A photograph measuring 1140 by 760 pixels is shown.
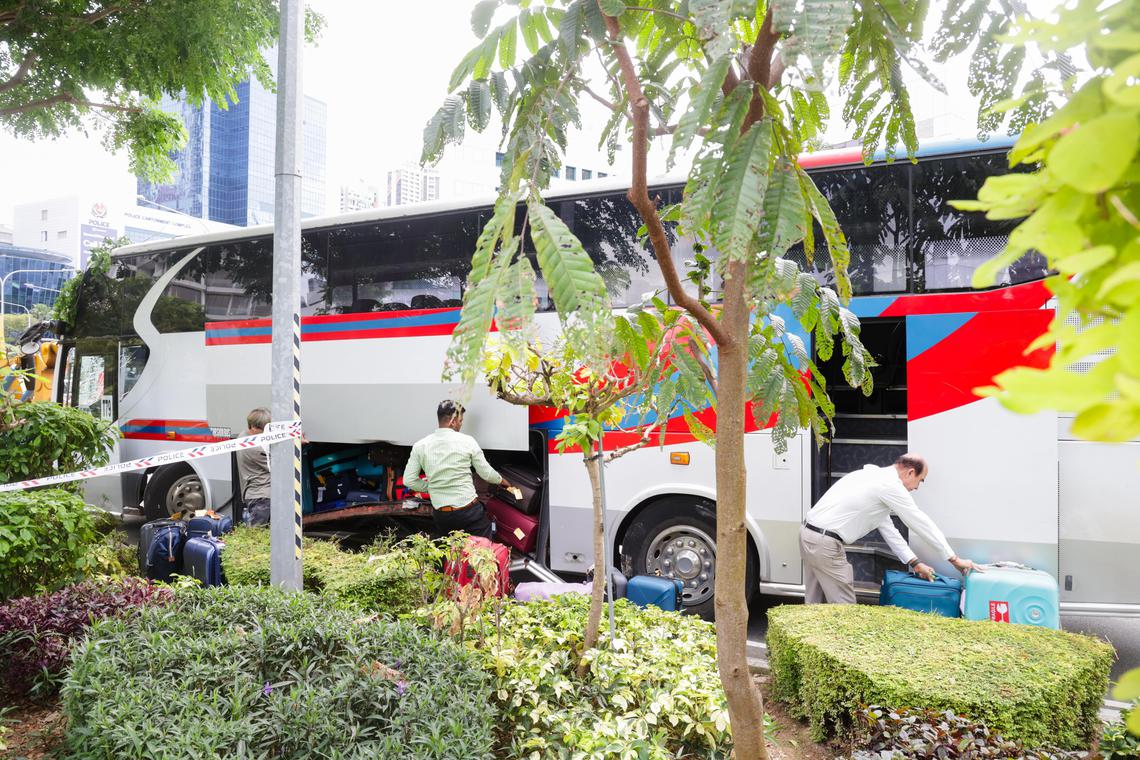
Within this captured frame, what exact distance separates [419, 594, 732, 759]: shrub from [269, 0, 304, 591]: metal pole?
176 cm

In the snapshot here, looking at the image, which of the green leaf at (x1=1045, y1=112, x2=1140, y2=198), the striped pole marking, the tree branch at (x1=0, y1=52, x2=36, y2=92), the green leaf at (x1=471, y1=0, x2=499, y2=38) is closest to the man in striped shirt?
the striped pole marking

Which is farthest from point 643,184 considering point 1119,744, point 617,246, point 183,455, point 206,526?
point 206,526

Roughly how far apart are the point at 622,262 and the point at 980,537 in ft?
12.0

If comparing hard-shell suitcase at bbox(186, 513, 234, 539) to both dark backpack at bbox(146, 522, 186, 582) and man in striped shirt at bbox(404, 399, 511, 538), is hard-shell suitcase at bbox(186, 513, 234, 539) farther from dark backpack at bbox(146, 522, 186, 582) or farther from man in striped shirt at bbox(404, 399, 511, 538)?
man in striped shirt at bbox(404, 399, 511, 538)

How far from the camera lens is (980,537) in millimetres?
5824

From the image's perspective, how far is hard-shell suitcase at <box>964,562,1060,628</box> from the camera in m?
4.96

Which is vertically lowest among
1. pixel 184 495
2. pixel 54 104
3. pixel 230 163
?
pixel 184 495

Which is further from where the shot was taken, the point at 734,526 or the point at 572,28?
the point at 734,526

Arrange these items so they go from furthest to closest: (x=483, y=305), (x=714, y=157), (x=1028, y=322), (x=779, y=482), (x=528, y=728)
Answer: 1. (x=779, y=482)
2. (x=1028, y=322)
3. (x=528, y=728)
4. (x=714, y=157)
5. (x=483, y=305)

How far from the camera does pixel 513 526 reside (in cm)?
788

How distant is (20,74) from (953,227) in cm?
829

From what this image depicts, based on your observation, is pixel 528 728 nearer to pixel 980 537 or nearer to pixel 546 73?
pixel 546 73

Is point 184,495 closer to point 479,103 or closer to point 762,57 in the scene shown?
point 479,103

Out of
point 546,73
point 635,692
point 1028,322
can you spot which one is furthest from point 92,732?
point 1028,322
